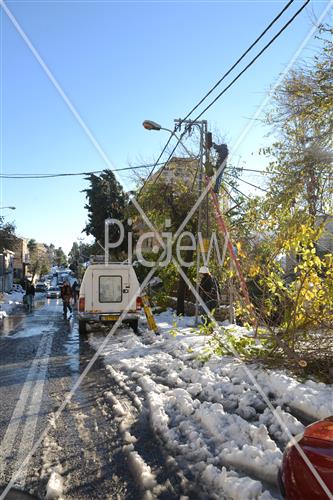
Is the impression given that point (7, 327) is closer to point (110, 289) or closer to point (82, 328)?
point (82, 328)

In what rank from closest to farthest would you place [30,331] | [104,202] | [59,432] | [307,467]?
1. [307,467]
2. [59,432]
3. [30,331]
4. [104,202]

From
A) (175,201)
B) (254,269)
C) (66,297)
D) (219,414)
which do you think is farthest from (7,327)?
(219,414)

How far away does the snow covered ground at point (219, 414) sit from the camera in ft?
13.7

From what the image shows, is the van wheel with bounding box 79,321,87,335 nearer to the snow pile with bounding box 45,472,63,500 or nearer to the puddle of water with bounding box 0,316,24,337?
the puddle of water with bounding box 0,316,24,337

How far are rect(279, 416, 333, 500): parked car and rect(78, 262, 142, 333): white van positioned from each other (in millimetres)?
11460

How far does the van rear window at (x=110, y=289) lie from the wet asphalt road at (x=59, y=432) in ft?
14.0

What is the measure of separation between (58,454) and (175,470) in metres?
1.27

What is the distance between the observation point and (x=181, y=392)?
21.8ft

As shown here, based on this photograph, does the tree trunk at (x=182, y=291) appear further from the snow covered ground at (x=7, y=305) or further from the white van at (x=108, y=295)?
the snow covered ground at (x=7, y=305)

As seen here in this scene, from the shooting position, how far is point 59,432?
550cm

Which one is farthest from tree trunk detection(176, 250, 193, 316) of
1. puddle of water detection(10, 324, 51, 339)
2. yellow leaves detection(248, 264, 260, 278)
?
yellow leaves detection(248, 264, 260, 278)

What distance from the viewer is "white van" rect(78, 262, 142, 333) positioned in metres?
14.5

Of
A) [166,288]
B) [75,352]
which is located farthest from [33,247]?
[75,352]

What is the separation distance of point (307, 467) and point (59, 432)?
135 inches
